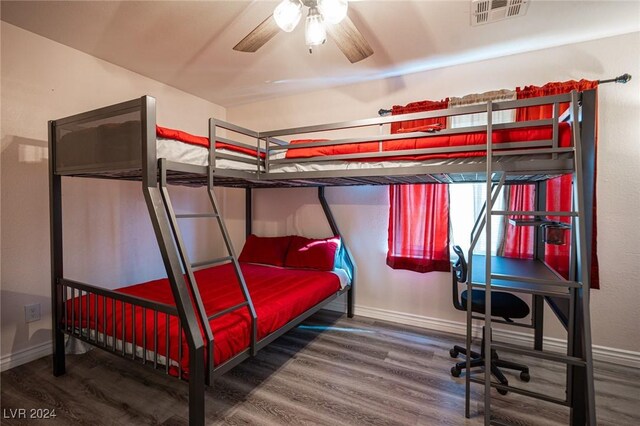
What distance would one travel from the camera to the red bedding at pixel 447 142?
165 centimetres

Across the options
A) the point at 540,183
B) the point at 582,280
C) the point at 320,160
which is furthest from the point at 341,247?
the point at 582,280

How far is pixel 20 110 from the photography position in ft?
7.27

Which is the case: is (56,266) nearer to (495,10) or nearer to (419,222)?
(419,222)

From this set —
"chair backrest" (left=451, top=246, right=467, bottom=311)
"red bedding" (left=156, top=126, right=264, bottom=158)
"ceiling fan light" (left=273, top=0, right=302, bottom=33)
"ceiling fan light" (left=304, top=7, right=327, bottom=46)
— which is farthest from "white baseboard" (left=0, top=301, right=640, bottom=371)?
"ceiling fan light" (left=273, top=0, right=302, bottom=33)

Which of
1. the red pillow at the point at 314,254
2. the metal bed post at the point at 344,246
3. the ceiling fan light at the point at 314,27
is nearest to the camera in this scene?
the ceiling fan light at the point at 314,27

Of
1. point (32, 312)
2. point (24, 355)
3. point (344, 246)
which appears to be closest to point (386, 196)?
point (344, 246)

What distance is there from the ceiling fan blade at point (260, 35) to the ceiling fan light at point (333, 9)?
30 cm

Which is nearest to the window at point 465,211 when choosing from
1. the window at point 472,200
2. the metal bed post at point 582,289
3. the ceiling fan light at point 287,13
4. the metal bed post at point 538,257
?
the window at point 472,200

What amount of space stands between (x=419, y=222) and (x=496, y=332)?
3.99ft

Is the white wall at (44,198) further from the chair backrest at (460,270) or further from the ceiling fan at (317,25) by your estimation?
the chair backrest at (460,270)

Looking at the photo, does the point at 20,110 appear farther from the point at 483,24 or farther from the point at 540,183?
the point at 540,183

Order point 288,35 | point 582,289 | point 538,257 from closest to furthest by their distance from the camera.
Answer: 1. point 582,289
2. point 288,35
3. point 538,257

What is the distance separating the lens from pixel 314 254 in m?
3.12

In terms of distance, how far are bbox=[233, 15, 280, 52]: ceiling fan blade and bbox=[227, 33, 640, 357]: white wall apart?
1.52m
